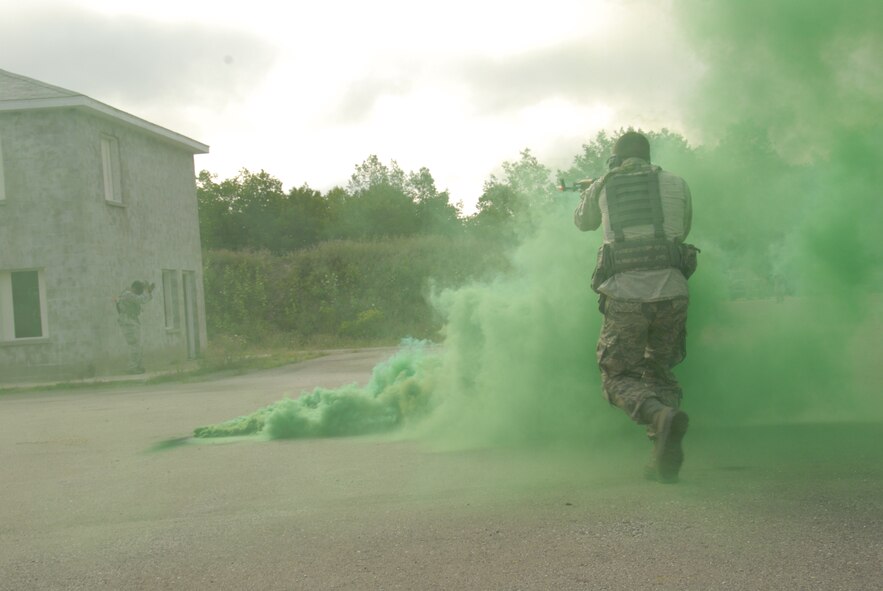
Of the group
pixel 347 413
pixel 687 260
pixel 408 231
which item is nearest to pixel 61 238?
pixel 347 413

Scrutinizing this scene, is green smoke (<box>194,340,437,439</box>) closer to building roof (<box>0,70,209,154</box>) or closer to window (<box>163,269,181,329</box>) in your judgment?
building roof (<box>0,70,209,154</box>)

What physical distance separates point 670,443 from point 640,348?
723mm

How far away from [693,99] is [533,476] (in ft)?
11.5

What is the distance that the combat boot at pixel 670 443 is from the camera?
4.90 metres

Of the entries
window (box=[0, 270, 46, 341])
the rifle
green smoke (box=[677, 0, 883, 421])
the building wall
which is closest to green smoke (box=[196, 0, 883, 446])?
green smoke (box=[677, 0, 883, 421])

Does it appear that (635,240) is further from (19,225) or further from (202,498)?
(19,225)

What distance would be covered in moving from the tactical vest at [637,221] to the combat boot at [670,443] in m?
0.97

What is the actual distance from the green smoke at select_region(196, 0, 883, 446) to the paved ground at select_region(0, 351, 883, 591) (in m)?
0.46

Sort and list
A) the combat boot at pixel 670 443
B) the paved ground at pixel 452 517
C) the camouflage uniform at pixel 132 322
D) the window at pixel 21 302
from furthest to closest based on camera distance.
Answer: the window at pixel 21 302
the camouflage uniform at pixel 132 322
the combat boot at pixel 670 443
the paved ground at pixel 452 517

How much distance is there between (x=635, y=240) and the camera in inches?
218

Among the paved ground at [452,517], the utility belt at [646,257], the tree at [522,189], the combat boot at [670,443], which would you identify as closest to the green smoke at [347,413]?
the paved ground at [452,517]

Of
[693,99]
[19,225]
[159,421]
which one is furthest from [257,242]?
[693,99]

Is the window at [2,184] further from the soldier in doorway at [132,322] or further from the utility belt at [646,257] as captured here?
the utility belt at [646,257]

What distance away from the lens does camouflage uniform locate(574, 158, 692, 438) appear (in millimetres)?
5449
